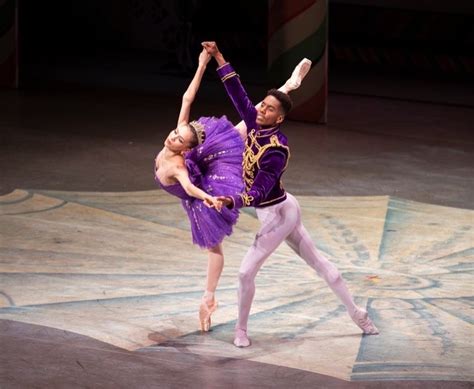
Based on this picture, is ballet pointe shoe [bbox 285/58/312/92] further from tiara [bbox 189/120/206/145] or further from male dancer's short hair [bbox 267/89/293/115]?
tiara [bbox 189/120/206/145]

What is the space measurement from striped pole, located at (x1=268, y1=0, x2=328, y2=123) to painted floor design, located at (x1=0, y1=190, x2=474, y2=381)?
4.05m

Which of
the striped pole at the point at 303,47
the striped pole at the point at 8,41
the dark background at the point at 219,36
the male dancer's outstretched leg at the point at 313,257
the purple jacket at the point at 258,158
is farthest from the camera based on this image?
the dark background at the point at 219,36

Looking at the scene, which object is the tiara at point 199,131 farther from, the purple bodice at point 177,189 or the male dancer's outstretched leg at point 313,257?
the male dancer's outstretched leg at point 313,257

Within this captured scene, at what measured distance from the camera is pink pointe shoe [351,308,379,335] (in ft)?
19.5

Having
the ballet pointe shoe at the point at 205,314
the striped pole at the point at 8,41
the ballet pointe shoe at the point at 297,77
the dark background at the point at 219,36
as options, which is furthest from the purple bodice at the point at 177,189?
the dark background at the point at 219,36

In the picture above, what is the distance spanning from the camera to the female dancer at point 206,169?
5.78m

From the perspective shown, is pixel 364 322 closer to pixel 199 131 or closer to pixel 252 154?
pixel 252 154

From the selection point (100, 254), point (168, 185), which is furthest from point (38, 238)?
point (168, 185)

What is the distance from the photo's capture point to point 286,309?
255 inches

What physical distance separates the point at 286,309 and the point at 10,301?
1.68 meters

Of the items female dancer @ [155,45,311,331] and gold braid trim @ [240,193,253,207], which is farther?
female dancer @ [155,45,311,331]

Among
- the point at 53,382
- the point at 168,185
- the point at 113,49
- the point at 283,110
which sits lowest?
the point at 113,49

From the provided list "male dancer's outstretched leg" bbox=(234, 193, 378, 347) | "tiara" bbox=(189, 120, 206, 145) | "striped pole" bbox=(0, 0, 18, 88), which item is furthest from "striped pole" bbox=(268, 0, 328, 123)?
"male dancer's outstretched leg" bbox=(234, 193, 378, 347)

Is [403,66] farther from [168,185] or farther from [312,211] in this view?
[168,185]
